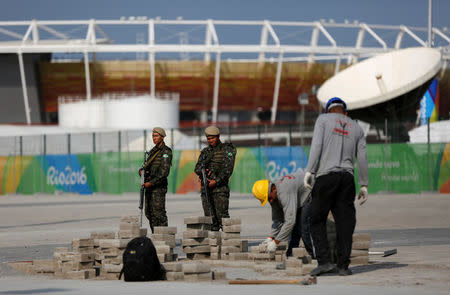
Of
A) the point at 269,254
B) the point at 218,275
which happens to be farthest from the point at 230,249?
the point at 218,275

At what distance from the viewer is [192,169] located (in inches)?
1355

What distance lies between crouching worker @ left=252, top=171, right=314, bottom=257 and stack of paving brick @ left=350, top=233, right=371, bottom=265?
50 cm

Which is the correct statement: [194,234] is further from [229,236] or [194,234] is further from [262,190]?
[262,190]

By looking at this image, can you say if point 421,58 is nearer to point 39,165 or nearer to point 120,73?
point 39,165

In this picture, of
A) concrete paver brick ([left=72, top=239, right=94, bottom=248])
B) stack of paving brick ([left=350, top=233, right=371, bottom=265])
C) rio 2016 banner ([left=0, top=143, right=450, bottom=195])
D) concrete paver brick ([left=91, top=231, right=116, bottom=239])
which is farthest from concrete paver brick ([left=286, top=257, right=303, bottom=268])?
rio 2016 banner ([left=0, top=143, right=450, bottom=195])

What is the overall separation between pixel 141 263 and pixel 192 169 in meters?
26.0

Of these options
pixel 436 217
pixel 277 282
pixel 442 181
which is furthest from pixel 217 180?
pixel 442 181

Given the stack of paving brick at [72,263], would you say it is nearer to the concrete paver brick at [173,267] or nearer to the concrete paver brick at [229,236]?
the concrete paver brick at [173,267]

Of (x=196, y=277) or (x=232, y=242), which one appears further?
(x=232, y=242)

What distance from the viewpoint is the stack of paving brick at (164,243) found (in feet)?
30.3

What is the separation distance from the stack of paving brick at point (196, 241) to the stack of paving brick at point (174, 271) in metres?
1.85

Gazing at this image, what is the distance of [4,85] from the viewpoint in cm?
7475

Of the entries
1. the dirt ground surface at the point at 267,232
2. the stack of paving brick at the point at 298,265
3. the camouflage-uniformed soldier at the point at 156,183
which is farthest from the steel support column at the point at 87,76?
the stack of paving brick at the point at 298,265

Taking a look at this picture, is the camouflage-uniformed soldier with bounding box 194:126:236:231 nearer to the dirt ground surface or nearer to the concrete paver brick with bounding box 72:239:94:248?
the dirt ground surface
